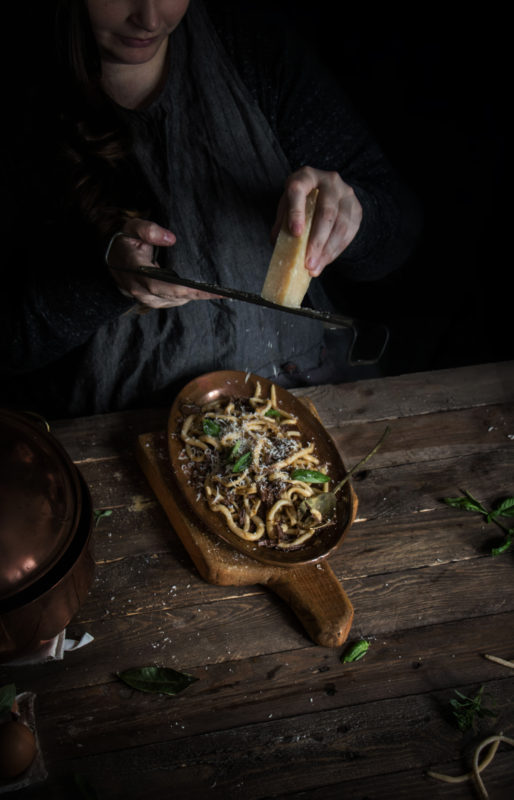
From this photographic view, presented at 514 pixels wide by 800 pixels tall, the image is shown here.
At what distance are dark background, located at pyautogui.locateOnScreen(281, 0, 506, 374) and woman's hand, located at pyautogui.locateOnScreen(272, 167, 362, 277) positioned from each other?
60 centimetres

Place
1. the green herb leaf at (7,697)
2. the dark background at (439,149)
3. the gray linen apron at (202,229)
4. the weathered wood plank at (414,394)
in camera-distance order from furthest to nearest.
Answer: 1. the dark background at (439,149)
2. the weathered wood plank at (414,394)
3. the gray linen apron at (202,229)
4. the green herb leaf at (7,697)

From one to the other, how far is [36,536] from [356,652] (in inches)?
24.3

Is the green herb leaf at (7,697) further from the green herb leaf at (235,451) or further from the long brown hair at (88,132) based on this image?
the long brown hair at (88,132)

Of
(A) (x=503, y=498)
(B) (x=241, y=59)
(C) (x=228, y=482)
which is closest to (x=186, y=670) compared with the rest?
(C) (x=228, y=482)

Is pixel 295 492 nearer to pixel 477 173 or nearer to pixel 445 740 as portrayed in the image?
pixel 445 740

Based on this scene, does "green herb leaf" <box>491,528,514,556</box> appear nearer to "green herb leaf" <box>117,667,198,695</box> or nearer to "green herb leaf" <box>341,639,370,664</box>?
"green herb leaf" <box>341,639,370,664</box>

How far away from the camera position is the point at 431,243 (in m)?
1.88

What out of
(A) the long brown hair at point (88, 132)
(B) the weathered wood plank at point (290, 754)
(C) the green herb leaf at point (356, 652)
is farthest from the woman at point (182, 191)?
(B) the weathered wood plank at point (290, 754)

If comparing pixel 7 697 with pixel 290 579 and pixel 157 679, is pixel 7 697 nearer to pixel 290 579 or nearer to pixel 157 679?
pixel 157 679

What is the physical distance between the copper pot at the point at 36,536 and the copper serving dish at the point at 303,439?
0.25 meters

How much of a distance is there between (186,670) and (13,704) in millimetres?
285

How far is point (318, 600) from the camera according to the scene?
102cm

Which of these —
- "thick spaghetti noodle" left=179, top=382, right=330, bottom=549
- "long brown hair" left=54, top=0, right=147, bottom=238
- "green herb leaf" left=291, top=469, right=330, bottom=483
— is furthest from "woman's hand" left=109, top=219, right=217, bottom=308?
"green herb leaf" left=291, top=469, right=330, bottom=483

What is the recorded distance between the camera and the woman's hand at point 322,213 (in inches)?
42.9
